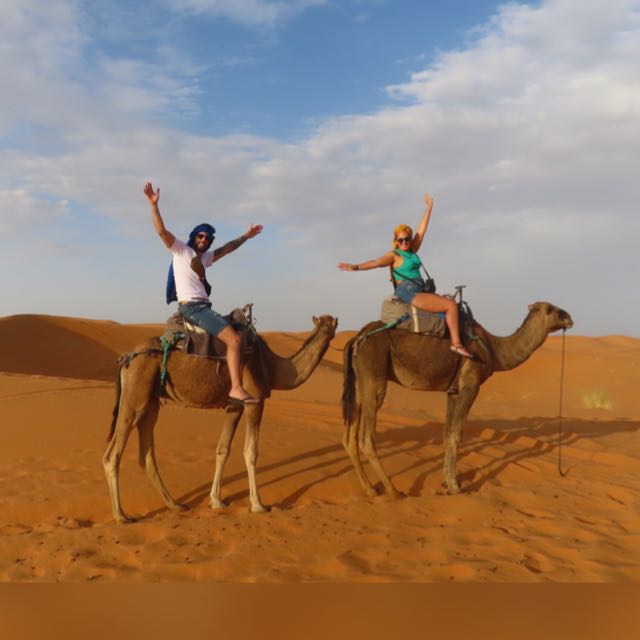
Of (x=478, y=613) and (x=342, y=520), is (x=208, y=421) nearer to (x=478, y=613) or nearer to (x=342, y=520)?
(x=342, y=520)

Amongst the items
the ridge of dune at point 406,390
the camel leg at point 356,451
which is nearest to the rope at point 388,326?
the camel leg at point 356,451

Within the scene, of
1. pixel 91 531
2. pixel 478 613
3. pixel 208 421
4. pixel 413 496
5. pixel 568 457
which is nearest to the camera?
pixel 478 613

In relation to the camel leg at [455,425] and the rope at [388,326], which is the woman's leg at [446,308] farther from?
the camel leg at [455,425]

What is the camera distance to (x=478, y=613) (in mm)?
3885

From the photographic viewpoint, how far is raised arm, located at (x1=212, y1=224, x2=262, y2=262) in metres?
7.82

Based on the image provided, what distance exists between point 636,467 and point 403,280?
5462 millimetres

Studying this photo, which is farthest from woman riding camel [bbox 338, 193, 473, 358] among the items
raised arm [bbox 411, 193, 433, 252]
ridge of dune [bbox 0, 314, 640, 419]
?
ridge of dune [bbox 0, 314, 640, 419]

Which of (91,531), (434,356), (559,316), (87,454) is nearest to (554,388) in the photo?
(559,316)

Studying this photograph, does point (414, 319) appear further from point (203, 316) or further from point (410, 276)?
point (203, 316)

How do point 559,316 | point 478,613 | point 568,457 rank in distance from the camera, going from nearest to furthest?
point 478,613 < point 559,316 < point 568,457

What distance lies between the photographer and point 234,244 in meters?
8.09

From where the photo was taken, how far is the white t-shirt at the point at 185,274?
7375mm

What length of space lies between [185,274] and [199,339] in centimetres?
81

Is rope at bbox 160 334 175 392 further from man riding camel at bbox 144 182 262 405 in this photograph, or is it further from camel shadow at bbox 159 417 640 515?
camel shadow at bbox 159 417 640 515
